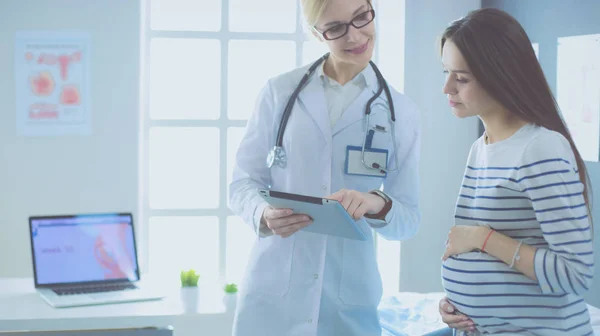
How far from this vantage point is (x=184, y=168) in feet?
14.6

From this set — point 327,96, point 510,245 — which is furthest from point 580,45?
point 510,245

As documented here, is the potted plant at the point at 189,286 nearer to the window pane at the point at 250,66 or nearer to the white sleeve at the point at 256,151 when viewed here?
the white sleeve at the point at 256,151

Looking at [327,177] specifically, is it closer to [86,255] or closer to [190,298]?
[190,298]

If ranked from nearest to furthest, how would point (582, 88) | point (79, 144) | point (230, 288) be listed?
1. point (230, 288)
2. point (582, 88)
3. point (79, 144)

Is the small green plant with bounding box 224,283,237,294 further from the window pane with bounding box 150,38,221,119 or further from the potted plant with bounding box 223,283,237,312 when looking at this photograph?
the window pane with bounding box 150,38,221,119

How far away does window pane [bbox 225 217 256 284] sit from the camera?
174 inches

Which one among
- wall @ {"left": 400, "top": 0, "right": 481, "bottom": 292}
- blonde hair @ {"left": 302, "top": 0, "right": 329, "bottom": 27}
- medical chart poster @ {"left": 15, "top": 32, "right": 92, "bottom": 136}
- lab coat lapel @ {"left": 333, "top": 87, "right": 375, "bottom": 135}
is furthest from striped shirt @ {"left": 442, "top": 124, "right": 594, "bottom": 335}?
medical chart poster @ {"left": 15, "top": 32, "right": 92, "bottom": 136}

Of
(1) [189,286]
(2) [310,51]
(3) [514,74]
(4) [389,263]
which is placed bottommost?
(4) [389,263]

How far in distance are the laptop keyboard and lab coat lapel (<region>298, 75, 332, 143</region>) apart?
127 cm

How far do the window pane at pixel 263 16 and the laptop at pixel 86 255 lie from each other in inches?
72.3

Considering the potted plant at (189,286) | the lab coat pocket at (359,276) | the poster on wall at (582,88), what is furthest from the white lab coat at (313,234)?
the poster on wall at (582,88)

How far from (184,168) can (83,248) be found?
5.16 feet

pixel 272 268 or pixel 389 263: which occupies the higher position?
pixel 272 268

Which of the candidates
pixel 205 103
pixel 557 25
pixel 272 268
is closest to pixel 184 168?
pixel 205 103
